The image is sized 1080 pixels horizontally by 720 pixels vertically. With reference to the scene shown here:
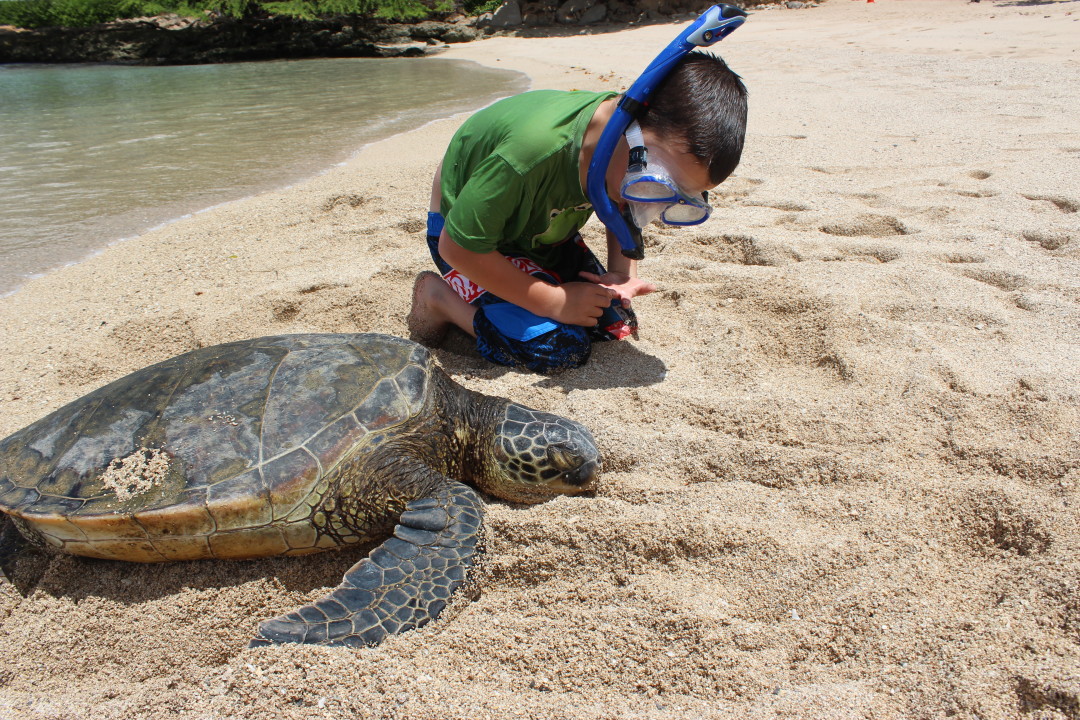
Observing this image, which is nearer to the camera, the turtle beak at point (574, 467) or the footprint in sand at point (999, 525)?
the footprint in sand at point (999, 525)

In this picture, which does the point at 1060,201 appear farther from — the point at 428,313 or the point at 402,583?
the point at 402,583

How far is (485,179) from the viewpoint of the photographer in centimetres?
184

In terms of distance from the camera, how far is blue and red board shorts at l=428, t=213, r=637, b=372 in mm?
2158

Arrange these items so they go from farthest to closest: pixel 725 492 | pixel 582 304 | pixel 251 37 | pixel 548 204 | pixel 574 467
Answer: pixel 251 37
pixel 582 304
pixel 548 204
pixel 574 467
pixel 725 492

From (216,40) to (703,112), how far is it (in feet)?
75.8

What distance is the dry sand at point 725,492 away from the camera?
1143 millimetres

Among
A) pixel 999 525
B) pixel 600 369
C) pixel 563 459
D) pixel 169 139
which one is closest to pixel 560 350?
pixel 600 369

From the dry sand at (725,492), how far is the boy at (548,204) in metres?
0.15

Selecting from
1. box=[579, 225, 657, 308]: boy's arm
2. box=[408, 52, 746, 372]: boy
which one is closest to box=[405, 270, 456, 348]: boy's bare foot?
box=[408, 52, 746, 372]: boy

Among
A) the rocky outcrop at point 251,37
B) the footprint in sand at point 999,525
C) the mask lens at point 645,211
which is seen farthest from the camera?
the rocky outcrop at point 251,37

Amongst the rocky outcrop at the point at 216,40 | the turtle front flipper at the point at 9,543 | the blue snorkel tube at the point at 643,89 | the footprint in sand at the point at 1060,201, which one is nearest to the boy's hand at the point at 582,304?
the blue snorkel tube at the point at 643,89

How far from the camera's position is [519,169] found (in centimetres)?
181

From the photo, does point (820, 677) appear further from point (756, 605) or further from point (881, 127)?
point (881, 127)

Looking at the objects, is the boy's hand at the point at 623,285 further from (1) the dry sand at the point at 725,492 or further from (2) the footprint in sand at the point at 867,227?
(2) the footprint in sand at the point at 867,227
